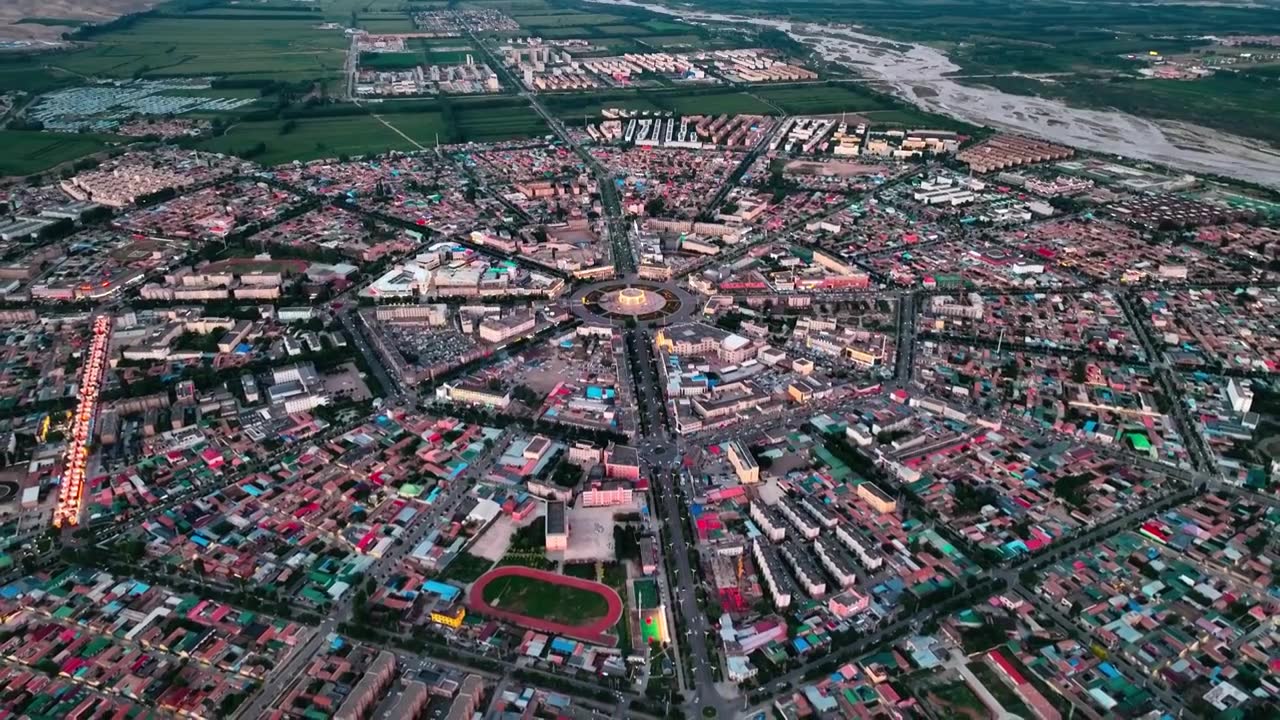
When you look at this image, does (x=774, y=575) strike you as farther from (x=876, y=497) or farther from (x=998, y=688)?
(x=998, y=688)

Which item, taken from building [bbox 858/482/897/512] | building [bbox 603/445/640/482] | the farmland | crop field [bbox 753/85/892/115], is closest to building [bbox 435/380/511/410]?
building [bbox 603/445/640/482]

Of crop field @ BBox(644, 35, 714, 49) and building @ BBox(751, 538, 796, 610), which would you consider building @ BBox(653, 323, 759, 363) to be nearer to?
building @ BBox(751, 538, 796, 610)

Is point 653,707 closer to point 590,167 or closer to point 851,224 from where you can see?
point 851,224

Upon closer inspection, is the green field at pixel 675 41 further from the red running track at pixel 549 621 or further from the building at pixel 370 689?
the building at pixel 370 689

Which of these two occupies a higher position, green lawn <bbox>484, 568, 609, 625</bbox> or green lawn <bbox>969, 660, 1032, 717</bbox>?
green lawn <bbox>969, 660, 1032, 717</bbox>

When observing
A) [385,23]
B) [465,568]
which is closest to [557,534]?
[465,568]

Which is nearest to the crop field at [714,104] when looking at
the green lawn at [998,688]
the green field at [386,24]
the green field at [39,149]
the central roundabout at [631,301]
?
the central roundabout at [631,301]
